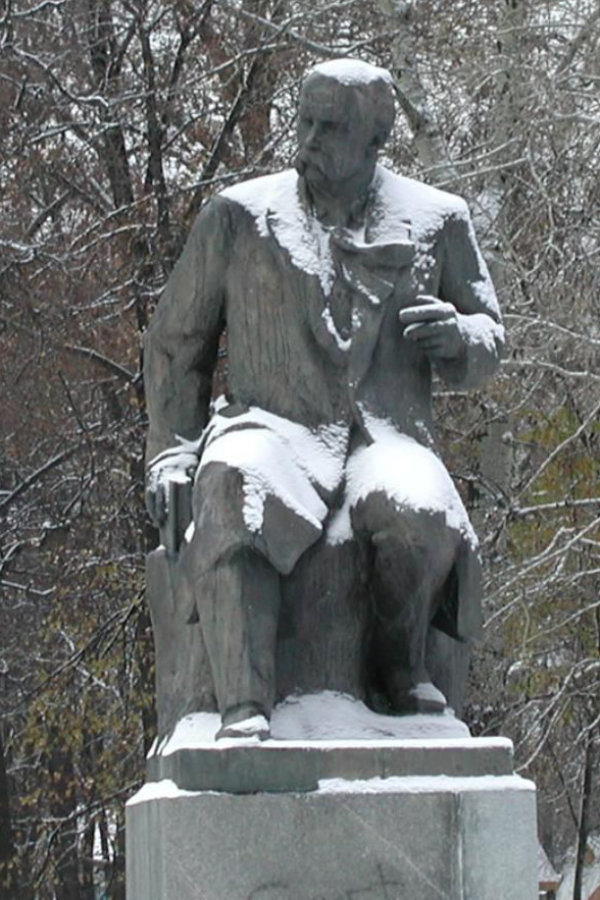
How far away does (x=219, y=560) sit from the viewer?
5809 mm

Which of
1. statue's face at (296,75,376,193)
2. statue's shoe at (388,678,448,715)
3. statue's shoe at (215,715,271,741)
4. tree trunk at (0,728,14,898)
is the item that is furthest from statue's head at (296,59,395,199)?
tree trunk at (0,728,14,898)

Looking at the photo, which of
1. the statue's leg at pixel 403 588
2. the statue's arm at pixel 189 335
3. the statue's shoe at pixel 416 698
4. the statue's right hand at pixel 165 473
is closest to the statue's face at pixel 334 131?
the statue's arm at pixel 189 335

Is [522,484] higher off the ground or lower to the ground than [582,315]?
lower

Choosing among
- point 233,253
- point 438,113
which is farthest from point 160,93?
point 233,253

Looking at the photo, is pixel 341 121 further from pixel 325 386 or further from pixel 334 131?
pixel 325 386

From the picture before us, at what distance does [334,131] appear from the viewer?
627cm

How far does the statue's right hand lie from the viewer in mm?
6230

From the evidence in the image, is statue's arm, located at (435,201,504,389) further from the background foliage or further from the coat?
the background foliage

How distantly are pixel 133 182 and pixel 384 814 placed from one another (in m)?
12.3

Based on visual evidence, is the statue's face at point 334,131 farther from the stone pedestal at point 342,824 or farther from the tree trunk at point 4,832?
the tree trunk at point 4,832

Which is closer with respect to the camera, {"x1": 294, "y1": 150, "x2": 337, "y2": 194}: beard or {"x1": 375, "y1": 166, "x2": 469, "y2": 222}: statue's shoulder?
{"x1": 294, "y1": 150, "x2": 337, "y2": 194}: beard

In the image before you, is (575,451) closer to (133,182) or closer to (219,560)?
(133,182)

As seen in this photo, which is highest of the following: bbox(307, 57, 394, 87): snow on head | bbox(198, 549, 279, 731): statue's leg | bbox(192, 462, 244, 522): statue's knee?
bbox(307, 57, 394, 87): snow on head

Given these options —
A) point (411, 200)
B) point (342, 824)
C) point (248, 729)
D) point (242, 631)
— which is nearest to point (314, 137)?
point (411, 200)
